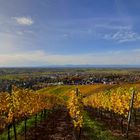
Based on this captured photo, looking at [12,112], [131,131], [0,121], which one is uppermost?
[12,112]

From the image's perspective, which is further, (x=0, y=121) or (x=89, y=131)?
(x=89, y=131)

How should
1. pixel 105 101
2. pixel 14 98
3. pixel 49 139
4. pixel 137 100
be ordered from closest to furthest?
pixel 14 98 → pixel 49 139 → pixel 137 100 → pixel 105 101

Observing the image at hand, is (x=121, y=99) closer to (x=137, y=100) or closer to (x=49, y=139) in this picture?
(x=137, y=100)

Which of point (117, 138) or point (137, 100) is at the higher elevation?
point (137, 100)

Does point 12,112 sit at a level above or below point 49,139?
above

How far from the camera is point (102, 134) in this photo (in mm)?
38750

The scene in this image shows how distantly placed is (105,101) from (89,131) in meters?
15.9

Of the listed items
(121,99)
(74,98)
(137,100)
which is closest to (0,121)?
(74,98)

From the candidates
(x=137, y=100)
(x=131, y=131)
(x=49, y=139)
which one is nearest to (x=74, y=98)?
(x=49, y=139)

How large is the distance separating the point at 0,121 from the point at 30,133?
600cm

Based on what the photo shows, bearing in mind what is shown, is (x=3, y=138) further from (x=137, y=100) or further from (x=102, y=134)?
(x=137, y=100)

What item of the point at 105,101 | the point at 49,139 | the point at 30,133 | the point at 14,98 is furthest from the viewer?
the point at 105,101

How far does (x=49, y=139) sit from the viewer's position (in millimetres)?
37625

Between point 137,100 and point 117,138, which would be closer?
point 117,138
